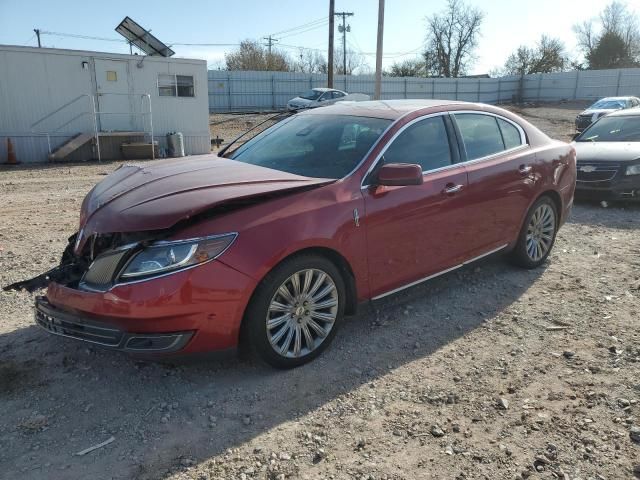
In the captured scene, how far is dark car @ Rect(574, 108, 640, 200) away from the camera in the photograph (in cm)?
841

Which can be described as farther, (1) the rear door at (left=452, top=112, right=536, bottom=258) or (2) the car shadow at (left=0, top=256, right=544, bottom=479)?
(1) the rear door at (left=452, top=112, right=536, bottom=258)

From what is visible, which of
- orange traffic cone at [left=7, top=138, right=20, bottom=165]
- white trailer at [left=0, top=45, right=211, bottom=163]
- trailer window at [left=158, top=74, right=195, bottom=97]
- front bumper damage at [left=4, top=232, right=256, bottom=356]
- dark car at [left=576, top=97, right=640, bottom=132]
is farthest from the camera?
dark car at [left=576, top=97, right=640, bottom=132]

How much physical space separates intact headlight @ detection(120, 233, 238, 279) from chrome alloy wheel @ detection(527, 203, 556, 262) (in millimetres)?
3474

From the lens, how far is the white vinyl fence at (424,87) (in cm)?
3853

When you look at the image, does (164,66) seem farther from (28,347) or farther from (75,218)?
(28,347)

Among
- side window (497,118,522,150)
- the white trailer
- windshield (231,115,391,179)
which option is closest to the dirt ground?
windshield (231,115,391,179)

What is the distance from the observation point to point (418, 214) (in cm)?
406

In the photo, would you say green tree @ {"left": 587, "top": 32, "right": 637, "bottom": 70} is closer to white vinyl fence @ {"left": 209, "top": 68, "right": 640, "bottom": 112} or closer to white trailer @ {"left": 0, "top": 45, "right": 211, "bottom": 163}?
white vinyl fence @ {"left": 209, "top": 68, "right": 640, "bottom": 112}

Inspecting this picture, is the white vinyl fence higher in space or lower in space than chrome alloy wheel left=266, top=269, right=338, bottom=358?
higher

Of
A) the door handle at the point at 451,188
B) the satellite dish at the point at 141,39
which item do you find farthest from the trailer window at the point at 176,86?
the door handle at the point at 451,188

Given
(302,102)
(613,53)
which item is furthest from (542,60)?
(302,102)

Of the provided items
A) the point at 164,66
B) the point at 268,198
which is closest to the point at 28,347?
the point at 268,198

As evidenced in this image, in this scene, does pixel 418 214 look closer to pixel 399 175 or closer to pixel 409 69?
pixel 399 175

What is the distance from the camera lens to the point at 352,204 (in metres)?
3.64
